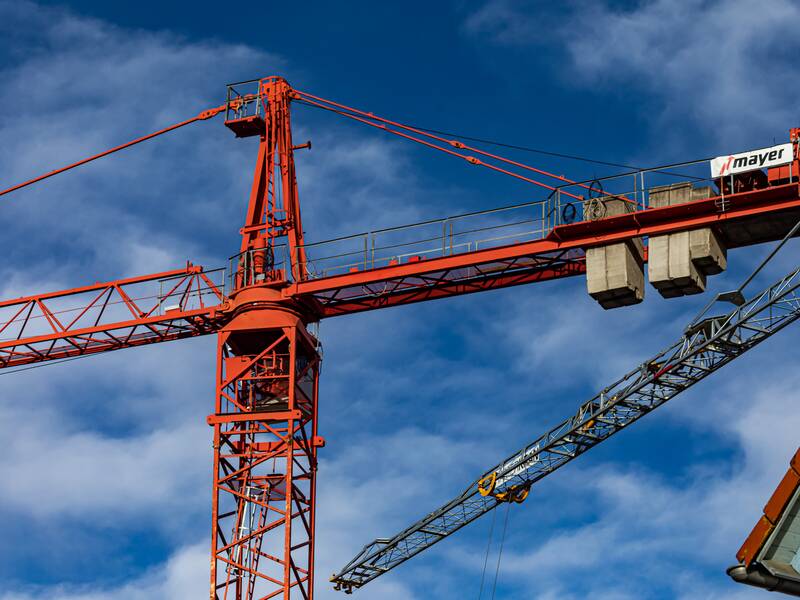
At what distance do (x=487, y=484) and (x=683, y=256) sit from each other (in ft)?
52.3

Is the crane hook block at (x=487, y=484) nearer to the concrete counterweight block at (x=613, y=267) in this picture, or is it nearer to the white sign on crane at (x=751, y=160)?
the concrete counterweight block at (x=613, y=267)

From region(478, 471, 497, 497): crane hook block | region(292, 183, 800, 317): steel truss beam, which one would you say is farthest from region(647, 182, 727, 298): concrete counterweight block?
region(478, 471, 497, 497): crane hook block

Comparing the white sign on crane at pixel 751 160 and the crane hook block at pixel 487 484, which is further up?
the white sign on crane at pixel 751 160

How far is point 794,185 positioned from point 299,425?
75.3 feet

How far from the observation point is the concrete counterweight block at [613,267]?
5716 centimetres

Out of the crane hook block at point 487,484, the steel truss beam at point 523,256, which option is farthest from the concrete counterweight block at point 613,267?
the crane hook block at point 487,484

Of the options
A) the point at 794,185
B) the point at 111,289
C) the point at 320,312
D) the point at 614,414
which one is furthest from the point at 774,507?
the point at 111,289

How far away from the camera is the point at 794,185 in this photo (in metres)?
55.2

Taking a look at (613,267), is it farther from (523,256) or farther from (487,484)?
(487,484)

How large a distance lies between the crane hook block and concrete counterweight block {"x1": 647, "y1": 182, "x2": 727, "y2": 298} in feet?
45.5

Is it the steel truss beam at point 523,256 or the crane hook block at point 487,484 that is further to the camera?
the crane hook block at point 487,484

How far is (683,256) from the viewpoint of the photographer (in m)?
56.6

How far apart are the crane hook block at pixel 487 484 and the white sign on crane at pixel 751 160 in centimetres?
1785

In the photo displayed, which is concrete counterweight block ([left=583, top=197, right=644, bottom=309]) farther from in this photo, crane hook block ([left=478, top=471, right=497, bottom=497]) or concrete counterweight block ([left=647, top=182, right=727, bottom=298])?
crane hook block ([left=478, top=471, right=497, bottom=497])
